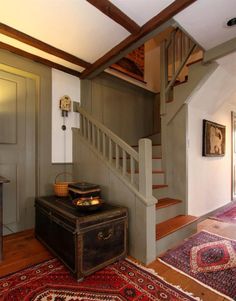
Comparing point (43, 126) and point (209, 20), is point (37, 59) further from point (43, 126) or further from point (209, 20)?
point (209, 20)

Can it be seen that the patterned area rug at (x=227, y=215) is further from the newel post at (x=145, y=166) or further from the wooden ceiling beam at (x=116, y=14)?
the wooden ceiling beam at (x=116, y=14)

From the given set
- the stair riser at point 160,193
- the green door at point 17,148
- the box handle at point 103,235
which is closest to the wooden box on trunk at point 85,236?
A: the box handle at point 103,235

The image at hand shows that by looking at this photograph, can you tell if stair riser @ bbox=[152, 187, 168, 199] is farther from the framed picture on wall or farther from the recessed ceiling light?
the recessed ceiling light

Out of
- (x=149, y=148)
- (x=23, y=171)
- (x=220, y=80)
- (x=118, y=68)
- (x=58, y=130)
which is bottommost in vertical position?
(x=23, y=171)

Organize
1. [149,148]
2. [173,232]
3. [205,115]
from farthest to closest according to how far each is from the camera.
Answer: [205,115], [173,232], [149,148]

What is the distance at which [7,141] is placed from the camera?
2363mm

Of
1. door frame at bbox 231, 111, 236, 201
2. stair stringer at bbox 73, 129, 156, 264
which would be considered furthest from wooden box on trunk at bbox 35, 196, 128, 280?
door frame at bbox 231, 111, 236, 201

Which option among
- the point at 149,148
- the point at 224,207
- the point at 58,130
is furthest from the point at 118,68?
the point at 224,207

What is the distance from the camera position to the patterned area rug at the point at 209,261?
5.18ft

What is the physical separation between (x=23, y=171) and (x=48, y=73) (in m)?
1.39

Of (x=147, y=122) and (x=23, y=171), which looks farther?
(x=147, y=122)

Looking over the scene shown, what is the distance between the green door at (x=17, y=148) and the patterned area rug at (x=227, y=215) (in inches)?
117

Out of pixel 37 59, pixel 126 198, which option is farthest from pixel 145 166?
pixel 37 59

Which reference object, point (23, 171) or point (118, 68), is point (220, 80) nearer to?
point (118, 68)
